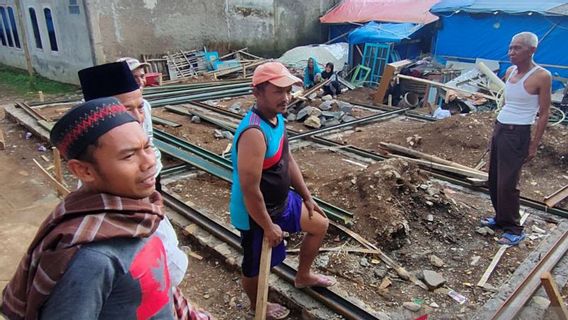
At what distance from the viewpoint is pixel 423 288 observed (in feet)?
11.8

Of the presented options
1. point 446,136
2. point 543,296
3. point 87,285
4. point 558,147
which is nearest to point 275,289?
point 543,296

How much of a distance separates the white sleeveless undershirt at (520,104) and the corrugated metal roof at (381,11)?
12.8m

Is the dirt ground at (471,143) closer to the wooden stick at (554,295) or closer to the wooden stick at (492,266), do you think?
the wooden stick at (492,266)

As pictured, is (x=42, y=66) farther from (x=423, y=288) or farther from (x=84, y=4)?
(x=423, y=288)

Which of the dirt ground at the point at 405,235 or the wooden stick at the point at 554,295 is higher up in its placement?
the wooden stick at the point at 554,295

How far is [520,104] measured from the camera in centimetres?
Answer: 400

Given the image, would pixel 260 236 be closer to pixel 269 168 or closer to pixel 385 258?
pixel 269 168

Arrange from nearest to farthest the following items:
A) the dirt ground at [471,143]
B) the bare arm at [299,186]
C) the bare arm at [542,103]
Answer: the bare arm at [299,186] → the bare arm at [542,103] → the dirt ground at [471,143]

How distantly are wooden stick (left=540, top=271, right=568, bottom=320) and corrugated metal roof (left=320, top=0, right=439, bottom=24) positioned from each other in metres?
14.7

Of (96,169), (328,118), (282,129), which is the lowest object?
(328,118)

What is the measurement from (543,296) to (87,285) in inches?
147

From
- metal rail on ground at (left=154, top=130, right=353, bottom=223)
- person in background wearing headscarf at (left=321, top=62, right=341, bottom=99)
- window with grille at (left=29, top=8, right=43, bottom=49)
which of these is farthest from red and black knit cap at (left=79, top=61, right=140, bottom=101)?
window with grille at (left=29, top=8, right=43, bottom=49)

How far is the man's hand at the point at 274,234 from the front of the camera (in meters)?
2.61

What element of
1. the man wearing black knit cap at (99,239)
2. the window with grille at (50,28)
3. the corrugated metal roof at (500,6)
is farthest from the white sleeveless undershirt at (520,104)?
the window with grille at (50,28)
